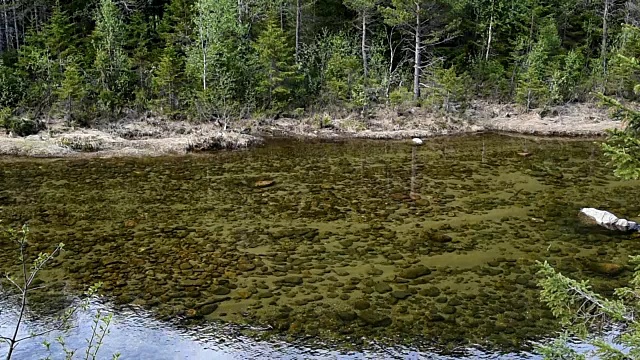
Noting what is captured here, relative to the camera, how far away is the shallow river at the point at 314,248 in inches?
356

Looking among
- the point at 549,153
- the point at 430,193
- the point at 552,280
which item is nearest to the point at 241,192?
the point at 430,193

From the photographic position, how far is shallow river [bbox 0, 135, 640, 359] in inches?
356

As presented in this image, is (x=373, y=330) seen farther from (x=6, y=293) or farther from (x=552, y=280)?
(x=6, y=293)

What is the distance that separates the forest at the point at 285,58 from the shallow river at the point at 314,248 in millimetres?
8383

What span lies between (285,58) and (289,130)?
202 inches

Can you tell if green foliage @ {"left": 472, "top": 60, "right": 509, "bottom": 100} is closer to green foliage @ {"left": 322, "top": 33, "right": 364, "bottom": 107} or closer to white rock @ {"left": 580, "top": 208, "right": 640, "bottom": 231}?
green foliage @ {"left": 322, "top": 33, "right": 364, "bottom": 107}

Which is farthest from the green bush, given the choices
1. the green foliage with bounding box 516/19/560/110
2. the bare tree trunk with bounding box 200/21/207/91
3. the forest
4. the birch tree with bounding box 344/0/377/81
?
the green foliage with bounding box 516/19/560/110

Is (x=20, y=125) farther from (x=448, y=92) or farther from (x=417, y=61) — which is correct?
(x=448, y=92)

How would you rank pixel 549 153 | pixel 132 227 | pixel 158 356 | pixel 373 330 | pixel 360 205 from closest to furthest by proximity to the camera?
pixel 158 356 < pixel 373 330 < pixel 132 227 < pixel 360 205 < pixel 549 153

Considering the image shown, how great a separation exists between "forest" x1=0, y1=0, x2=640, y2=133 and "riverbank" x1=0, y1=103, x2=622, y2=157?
3.16ft

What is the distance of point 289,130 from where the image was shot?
29359 millimetres

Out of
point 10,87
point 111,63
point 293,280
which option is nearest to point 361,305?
point 293,280

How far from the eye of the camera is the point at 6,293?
10516mm

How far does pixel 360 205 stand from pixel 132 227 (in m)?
6.66
